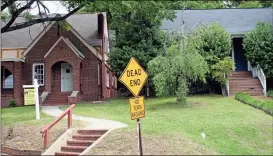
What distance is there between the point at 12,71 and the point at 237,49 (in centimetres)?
1689

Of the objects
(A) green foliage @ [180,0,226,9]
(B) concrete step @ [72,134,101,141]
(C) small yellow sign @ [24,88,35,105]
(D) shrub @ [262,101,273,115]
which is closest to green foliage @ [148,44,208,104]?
(D) shrub @ [262,101,273,115]

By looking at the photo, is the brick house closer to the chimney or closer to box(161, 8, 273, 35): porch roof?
the chimney

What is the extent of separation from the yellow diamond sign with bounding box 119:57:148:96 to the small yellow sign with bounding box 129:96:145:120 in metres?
0.19

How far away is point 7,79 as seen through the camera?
2830 cm

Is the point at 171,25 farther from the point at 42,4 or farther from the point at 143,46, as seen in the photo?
the point at 42,4

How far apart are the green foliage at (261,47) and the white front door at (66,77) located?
1257 cm

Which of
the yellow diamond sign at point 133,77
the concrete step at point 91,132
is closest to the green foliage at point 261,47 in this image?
the concrete step at point 91,132

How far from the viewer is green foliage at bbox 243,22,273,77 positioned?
24344 mm

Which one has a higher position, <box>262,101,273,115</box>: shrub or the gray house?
the gray house

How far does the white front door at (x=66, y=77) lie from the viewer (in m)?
27.1

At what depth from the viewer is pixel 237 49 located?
28.6 metres

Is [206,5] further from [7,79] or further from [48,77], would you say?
[7,79]

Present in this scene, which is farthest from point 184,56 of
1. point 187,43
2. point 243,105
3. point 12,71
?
point 12,71

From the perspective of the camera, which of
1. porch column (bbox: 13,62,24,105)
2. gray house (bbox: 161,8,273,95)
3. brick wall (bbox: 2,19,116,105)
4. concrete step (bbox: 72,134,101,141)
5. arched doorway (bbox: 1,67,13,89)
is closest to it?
concrete step (bbox: 72,134,101,141)
